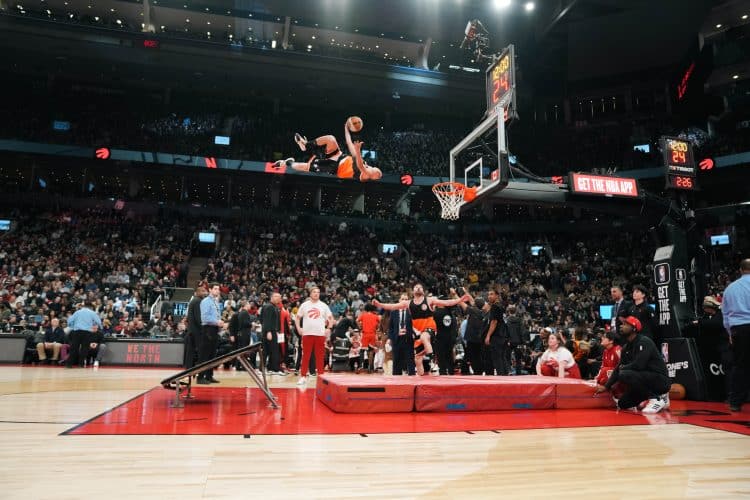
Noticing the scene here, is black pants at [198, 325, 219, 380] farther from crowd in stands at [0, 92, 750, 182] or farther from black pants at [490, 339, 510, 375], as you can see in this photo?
crowd in stands at [0, 92, 750, 182]

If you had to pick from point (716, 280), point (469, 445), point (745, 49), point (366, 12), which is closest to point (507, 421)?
point (469, 445)

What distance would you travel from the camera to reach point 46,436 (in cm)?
410

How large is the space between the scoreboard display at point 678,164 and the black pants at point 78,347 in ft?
45.3

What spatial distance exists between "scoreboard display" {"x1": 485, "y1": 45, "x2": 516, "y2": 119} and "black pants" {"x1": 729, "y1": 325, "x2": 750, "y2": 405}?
4.99 metres

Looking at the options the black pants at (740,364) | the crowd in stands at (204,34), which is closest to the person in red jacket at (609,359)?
the black pants at (740,364)

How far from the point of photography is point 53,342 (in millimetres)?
13789

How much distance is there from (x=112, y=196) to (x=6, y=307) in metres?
11.9

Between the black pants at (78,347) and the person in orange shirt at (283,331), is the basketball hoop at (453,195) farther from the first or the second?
the black pants at (78,347)

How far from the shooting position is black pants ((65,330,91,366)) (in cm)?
1284

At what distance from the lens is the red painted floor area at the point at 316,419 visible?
4.62m

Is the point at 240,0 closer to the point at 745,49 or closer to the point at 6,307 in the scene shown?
the point at 6,307

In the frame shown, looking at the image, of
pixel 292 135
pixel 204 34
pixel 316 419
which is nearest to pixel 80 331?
pixel 316 419

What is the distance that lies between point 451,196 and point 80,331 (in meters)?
10.0

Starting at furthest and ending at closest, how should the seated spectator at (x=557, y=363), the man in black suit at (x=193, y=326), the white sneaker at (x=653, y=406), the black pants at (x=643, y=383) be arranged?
the man in black suit at (x=193, y=326) < the seated spectator at (x=557, y=363) < the white sneaker at (x=653, y=406) < the black pants at (x=643, y=383)
